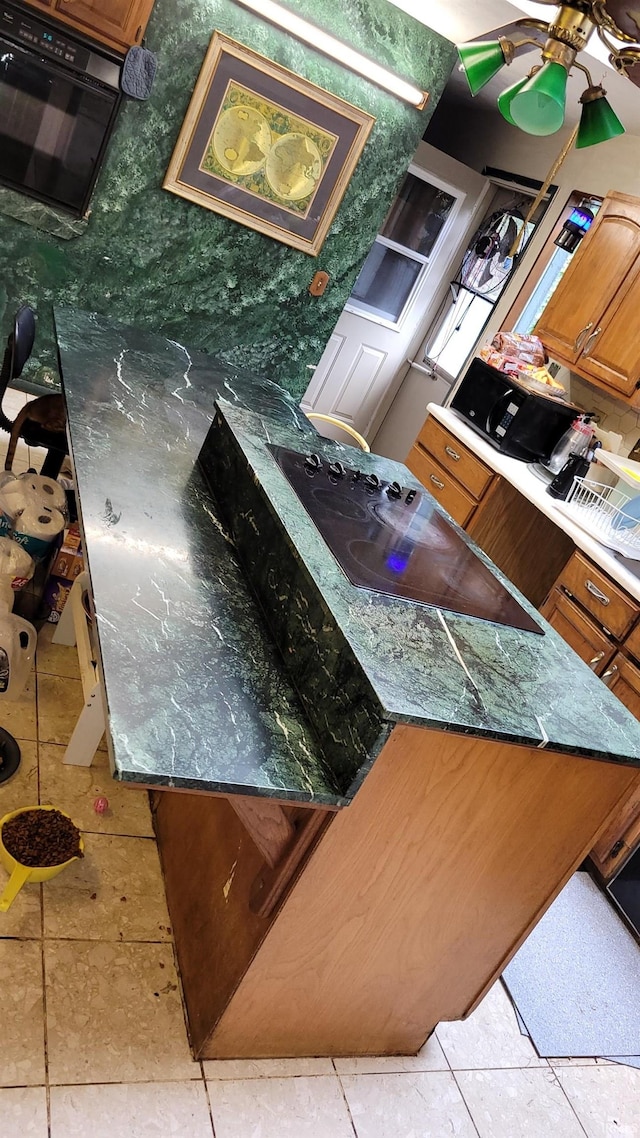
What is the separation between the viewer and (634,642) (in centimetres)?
266

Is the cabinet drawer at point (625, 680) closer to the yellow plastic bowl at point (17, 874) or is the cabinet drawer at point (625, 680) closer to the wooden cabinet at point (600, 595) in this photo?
the wooden cabinet at point (600, 595)

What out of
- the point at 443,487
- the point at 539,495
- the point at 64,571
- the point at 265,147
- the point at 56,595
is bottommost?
the point at 56,595

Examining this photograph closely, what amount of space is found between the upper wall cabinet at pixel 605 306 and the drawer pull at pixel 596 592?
3.16 ft

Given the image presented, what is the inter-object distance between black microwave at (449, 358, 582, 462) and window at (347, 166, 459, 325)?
5.17 feet

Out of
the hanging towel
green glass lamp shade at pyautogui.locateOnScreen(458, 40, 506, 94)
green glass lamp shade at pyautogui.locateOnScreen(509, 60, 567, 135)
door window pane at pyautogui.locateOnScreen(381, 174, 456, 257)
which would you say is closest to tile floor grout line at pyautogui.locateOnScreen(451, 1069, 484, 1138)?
green glass lamp shade at pyautogui.locateOnScreen(509, 60, 567, 135)

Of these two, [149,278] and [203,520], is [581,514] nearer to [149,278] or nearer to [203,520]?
[203,520]

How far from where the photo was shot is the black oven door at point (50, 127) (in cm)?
346

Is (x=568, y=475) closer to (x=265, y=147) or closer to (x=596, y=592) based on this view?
(x=596, y=592)

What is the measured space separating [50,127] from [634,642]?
3334 mm

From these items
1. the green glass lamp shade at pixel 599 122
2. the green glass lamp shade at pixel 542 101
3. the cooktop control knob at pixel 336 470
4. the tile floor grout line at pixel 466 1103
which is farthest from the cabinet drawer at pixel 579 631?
the green glass lamp shade at pixel 542 101

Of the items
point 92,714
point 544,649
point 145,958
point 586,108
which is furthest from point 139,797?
point 586,108

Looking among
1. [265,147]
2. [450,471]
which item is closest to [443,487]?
[450,471]

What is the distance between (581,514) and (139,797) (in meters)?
2.13

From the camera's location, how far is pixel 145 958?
1789 mm
